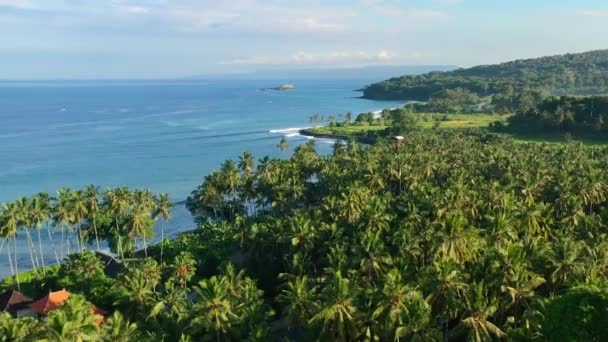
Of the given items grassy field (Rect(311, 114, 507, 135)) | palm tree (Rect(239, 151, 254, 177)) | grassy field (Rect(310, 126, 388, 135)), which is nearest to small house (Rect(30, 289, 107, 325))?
palm tree (Rect(239, 151, 254, 177))

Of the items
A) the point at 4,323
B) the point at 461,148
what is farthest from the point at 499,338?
the point at 461,148

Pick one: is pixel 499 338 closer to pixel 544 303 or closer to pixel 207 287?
pixel 544 303

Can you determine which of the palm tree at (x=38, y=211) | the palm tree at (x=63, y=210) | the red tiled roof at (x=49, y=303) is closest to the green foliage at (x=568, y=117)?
the palm tree at (x=63, y=210)

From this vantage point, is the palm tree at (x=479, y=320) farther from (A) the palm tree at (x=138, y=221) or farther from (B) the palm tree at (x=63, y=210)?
(B) the palm tree at (x=63, y=210)

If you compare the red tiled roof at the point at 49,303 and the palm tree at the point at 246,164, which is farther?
the palm tree at the point at 246,164

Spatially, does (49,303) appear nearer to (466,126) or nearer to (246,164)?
A: (246,164)

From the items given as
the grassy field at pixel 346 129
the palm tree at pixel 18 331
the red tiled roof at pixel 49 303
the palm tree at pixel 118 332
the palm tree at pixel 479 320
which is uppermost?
the palm tree at pixel 18 331

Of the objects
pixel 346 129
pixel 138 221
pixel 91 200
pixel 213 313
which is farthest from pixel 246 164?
pixel 346 129
